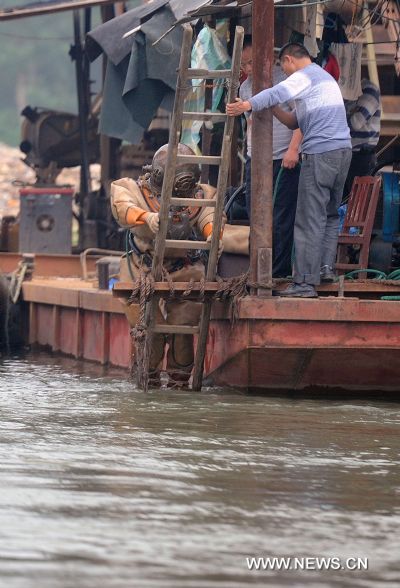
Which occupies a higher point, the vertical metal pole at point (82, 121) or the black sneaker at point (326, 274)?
the vertical metal pole at point (82, 121)

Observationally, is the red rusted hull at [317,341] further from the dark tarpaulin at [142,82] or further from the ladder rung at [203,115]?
the dark tarpaulin at [142,82]

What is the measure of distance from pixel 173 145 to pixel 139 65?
12.2 feet

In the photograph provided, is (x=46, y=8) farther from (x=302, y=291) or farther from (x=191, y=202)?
(x=302, y=291)

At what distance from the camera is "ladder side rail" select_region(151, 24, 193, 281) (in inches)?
353

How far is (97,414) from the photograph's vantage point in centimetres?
866

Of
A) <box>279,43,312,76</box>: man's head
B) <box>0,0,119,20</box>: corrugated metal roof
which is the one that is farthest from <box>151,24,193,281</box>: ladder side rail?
<box>0,0,119,20</box>: corrugated metal roof

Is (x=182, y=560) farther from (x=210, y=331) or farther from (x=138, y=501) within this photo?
(x=210, y=331)

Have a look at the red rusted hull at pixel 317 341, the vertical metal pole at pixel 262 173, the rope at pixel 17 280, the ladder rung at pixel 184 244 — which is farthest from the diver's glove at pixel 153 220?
the rope at pixel 17 280

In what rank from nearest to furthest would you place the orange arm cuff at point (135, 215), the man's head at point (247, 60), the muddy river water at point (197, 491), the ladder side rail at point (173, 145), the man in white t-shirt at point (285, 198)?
the muddy river water at point (197, 491), the ladder side rail at point (173, 145), the orange arm cuff at point (135, 215), the man in white t-shirt at point (285, 198), the man's head at point (247, 60)

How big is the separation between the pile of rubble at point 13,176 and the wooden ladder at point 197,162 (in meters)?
23.1

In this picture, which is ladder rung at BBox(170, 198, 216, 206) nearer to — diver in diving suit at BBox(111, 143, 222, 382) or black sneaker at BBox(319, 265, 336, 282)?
diver in diving suit at BBox(111, 143, 222, 382)

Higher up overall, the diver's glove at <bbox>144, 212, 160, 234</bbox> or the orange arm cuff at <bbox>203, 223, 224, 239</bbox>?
the diver's glove at <bbox>144, 212, 160, 234</bbox>

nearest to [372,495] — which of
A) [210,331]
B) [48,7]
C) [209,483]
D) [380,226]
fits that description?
[209,483]

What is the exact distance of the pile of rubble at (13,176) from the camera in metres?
33.7
